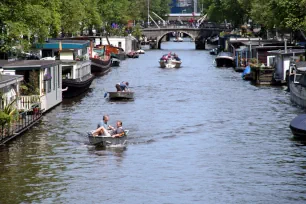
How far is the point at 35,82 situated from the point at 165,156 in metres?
15.1

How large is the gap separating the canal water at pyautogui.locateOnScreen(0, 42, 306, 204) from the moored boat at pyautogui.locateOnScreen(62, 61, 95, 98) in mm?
1094

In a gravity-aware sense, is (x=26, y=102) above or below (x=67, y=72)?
below

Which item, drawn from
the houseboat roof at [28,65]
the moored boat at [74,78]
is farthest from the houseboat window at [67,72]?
the houseboat roof at [28,65]

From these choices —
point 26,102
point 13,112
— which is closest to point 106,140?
point 13,112

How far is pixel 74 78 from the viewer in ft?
231

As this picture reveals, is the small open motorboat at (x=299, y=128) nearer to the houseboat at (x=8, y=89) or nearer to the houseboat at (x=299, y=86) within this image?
the houseboat at (x=299, y=86)

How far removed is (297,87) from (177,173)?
88.8ft

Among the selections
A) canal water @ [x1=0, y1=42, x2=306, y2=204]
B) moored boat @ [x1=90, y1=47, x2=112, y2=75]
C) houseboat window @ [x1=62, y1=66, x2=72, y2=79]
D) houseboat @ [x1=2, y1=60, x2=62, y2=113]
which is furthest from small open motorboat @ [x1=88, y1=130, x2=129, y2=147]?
moored boat @ [x1=90, y1=47, x2=112, y2=75]

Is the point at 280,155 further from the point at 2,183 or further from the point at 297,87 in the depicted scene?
the point at 297,87

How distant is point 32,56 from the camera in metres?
76.2

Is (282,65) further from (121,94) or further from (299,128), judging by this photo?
(299,128)

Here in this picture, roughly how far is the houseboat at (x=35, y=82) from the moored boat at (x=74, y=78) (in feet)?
24.3

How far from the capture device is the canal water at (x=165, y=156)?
33844 mm

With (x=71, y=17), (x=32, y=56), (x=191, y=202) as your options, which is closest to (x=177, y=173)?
(x=191, y=202)
